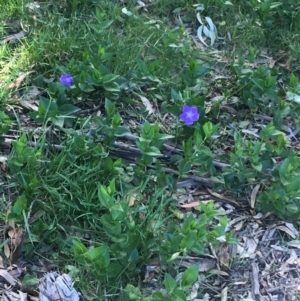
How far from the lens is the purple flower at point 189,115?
107 inches

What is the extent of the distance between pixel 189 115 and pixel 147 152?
0.31 metres

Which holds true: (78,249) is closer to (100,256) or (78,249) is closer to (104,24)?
(100,256)

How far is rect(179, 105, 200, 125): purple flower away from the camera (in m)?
2.73

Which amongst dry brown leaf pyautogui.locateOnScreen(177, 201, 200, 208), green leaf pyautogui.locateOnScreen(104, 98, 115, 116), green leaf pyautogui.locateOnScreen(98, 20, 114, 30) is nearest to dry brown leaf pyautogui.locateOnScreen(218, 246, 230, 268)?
dry brown leaf pyautogui.locateOnScreen(177, 201, 200, 208)

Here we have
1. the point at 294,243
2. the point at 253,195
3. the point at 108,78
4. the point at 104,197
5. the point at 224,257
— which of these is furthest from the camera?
the point at 108,78

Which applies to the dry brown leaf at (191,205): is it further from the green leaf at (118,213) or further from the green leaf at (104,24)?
the green leaf at (104,24)

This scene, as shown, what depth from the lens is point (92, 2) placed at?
3475 mm

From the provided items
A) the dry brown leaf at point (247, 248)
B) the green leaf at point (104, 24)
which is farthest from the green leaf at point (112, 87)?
the dry brown leaf at point (247, 248)

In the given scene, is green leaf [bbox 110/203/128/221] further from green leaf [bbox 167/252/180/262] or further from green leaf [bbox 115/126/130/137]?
green leaf [bbox 115/126/130/137]

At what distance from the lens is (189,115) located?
108 inches

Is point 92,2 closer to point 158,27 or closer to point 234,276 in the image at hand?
point 158,27

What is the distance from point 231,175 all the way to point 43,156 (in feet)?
2.44

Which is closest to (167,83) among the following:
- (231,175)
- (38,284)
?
(231,175)

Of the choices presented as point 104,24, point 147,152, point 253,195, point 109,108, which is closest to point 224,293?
point 253,195
